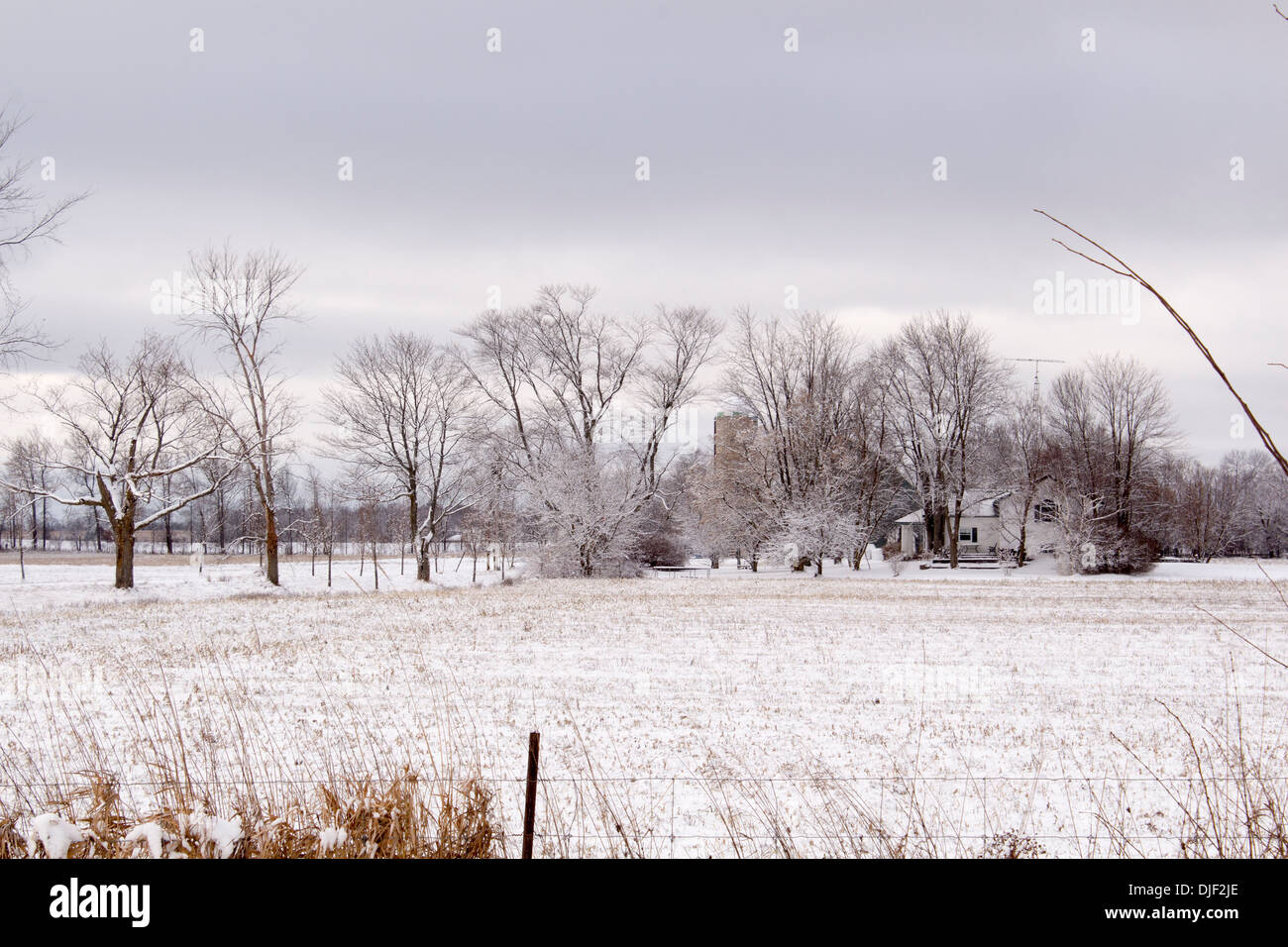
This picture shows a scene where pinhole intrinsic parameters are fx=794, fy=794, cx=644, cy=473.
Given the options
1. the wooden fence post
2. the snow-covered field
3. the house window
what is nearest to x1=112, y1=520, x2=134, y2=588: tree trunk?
the snow-covered field

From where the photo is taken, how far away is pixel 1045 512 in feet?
168

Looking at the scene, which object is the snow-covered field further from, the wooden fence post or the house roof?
the house roof

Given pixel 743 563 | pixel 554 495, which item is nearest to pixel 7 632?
pixel 554 495

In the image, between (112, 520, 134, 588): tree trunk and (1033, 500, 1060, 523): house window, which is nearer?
(112, 520, 134, 588): tree trunk

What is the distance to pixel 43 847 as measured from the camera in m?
3.33

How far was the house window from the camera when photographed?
47950mm

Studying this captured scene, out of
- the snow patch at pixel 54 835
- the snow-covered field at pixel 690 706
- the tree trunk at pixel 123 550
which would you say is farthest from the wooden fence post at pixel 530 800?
the tree trunk at pixel 123 550

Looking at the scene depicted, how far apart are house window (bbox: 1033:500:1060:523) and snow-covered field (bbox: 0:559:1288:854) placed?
82.8 ft

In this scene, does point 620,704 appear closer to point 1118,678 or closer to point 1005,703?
point 1005,703

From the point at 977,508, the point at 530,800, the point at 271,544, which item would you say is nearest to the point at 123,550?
the point at 271,544

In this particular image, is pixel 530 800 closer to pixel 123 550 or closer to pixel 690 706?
pixel 690 706

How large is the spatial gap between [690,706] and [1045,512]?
158 feet

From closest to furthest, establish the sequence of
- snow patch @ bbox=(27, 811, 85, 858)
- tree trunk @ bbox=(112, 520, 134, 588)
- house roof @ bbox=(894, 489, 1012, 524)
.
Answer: snow patch @ bbox=(27, 811, 85, 858)
tree trunk @ bbox=(112, 520, 134, 588)
house roof @ bbox=(894, 489, 1012, 524)
